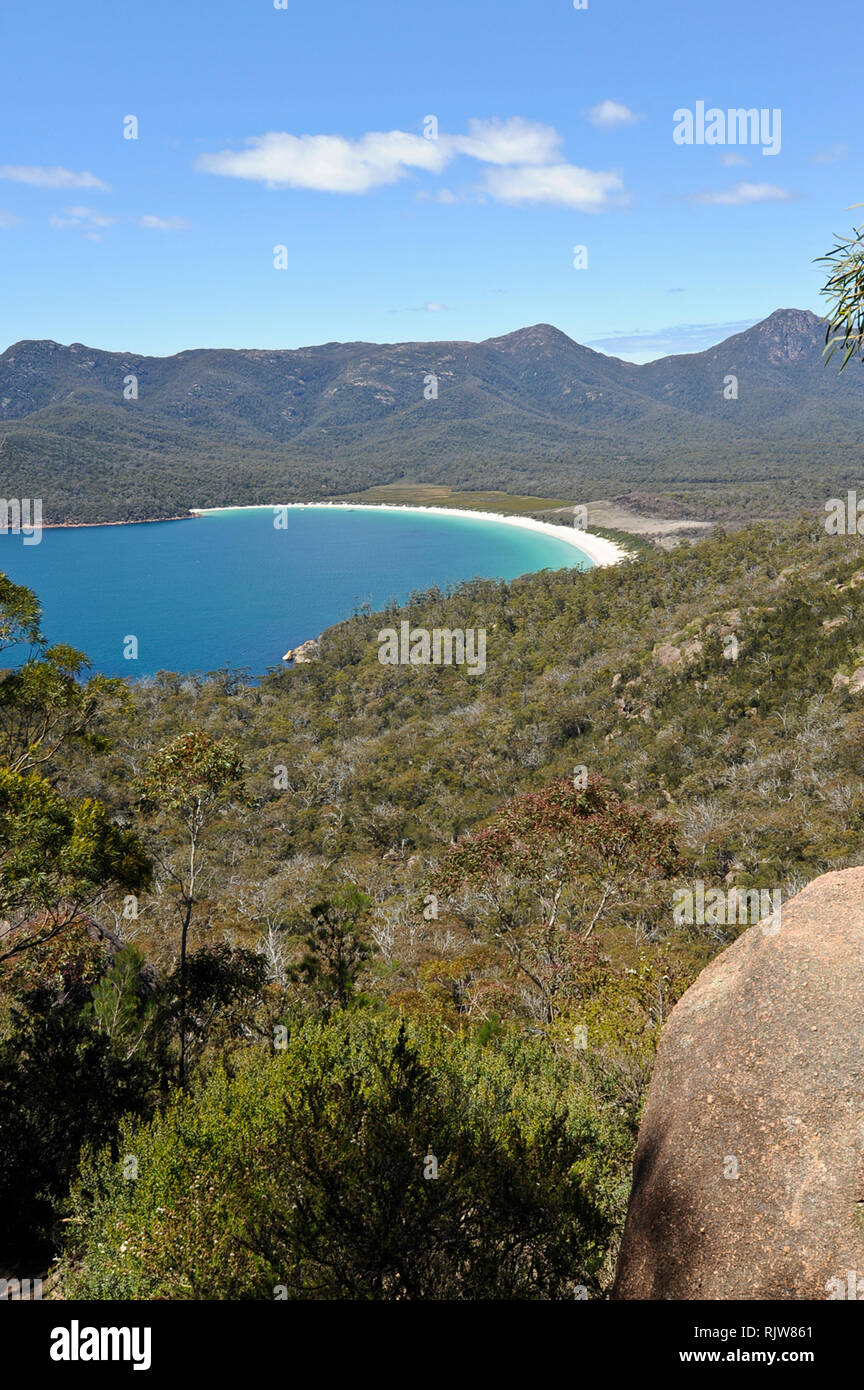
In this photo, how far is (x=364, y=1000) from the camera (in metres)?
16.9

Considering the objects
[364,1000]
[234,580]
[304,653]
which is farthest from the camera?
[234,580]

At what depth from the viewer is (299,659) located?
326 feet

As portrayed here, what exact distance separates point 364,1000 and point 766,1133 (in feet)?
36.8

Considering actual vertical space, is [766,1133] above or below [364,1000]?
above

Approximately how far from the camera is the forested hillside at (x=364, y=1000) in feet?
25.7

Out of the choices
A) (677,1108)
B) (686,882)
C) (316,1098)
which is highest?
(677,1108)

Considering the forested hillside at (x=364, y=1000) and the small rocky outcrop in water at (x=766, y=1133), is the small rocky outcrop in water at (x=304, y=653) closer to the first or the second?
the forested hillside at (x=364, y=1000)

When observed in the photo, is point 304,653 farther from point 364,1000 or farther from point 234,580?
point 364,1000

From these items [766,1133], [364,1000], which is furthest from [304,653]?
[766,1133]

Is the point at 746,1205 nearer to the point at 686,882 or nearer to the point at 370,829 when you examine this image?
the point at 686,882

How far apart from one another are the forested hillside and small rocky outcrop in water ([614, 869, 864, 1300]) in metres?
1.77
